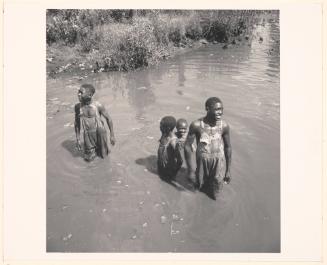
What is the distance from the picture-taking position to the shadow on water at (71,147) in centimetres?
651

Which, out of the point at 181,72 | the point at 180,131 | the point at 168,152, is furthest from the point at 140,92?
the point at 180,131

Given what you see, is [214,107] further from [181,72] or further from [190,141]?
[181,72]

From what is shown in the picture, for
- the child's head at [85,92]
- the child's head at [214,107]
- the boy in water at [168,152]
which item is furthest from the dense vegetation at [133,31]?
the child's head at [214,107]

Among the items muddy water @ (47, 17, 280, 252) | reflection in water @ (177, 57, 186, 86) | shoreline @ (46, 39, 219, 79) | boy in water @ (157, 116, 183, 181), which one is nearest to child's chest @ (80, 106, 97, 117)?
muddy water @ (47, 17, 280, 252)

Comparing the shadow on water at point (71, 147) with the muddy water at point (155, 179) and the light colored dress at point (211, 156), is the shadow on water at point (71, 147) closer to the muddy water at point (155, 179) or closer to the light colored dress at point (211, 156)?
the muddy water at point (155, 179)

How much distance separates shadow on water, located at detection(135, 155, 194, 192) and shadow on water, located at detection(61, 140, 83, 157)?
1011mm

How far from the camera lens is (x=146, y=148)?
6.66 m

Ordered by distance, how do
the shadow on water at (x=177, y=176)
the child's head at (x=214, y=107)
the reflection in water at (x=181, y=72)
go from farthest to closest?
the reflection in water at (x=181, y=72) → the shadow on water at (x=177, y=176) → the child's head at (x=214, y=107)

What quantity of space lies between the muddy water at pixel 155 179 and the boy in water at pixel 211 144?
375mm

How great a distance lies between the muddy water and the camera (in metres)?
4.87

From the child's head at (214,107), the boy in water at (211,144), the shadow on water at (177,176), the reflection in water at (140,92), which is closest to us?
the child's head at (214,107)
